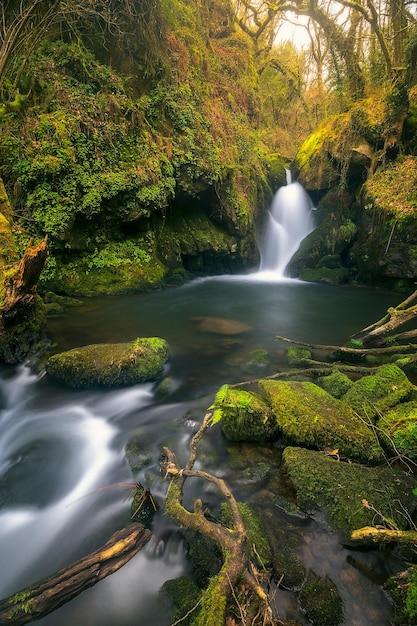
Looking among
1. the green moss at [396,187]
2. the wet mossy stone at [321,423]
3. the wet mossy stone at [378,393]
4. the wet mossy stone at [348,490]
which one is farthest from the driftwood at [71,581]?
the green moss at [396,187]

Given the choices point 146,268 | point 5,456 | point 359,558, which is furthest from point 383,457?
point 146,268

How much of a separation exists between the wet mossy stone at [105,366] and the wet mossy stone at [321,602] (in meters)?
3.45

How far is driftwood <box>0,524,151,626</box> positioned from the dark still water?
→ 0.07 meters

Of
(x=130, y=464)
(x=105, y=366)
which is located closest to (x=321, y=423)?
(x=130, y=464)

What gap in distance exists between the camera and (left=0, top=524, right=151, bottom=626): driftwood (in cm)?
218

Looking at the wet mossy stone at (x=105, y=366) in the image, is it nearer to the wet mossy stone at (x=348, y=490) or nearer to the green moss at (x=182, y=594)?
the wet mossy stone at (x=348, y=490)

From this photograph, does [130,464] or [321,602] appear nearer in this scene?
[321,602]

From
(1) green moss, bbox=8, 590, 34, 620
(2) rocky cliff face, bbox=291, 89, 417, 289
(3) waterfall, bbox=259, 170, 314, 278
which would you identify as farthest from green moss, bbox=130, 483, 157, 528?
(3) waterfall, bbox=259, 170, 314, 278

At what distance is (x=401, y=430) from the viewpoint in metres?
3.41

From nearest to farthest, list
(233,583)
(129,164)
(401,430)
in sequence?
(233,583)
(401,430)
(129,164)

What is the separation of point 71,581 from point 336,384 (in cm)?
357

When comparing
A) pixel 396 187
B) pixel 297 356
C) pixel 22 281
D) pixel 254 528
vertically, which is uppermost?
pixel 396 187

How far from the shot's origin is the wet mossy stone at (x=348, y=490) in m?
2.57

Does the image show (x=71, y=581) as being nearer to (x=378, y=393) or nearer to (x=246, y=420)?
(x=246, y=420)
